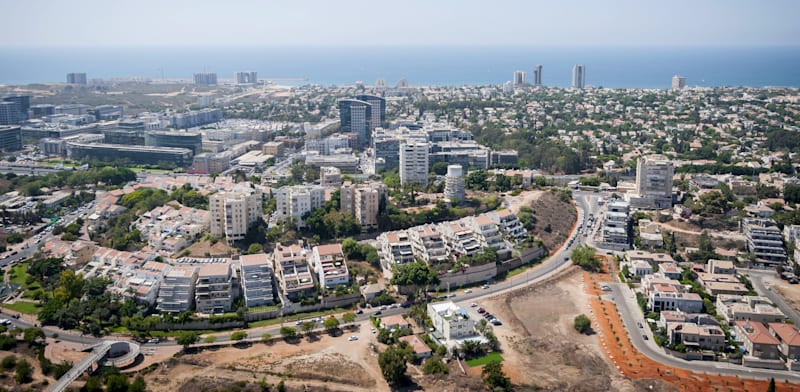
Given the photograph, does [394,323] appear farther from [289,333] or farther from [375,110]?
[375,110]

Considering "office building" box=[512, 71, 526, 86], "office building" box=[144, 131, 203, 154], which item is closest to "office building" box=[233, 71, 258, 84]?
"office building" box=[512, 71, 526, 86]

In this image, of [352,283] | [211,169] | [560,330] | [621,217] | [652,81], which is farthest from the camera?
[652,81]

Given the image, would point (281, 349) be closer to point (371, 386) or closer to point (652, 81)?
point (371, 386)

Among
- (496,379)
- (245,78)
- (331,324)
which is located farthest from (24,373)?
(245,78)

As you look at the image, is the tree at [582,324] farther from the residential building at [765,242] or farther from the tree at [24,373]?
the tree at [24,373]

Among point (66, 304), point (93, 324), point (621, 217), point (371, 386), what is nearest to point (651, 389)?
point (371, 386)

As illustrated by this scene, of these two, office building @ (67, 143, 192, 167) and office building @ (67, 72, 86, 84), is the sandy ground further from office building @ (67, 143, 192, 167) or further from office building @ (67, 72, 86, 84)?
office building @ (67, 72, 86, 84)
